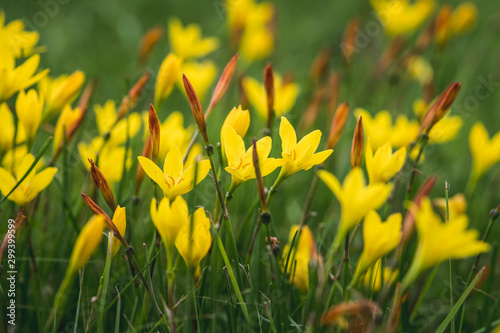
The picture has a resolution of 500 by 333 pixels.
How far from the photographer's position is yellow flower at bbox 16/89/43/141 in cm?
Result: 139

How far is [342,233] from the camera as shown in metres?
1.06

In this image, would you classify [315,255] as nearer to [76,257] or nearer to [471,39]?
[76,257]

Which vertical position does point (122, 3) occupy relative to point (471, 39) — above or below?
above

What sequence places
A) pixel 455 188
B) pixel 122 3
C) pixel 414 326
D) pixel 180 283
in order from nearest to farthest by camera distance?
pixel 414 326
pixel 180 283
pixel 455 188
pixel 122 3

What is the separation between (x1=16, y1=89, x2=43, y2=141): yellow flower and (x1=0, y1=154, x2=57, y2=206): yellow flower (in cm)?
17

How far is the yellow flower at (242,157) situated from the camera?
1.14 metres

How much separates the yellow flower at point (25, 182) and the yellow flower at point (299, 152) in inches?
23.5

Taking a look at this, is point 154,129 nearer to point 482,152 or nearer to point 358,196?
point 358,196

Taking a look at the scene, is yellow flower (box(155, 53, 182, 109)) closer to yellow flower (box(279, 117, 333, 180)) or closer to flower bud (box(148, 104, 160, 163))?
flower bud (box(148, 104, 160, 163))

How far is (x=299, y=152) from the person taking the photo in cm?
118

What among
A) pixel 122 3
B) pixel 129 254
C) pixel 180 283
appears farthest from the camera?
pixel 122 3

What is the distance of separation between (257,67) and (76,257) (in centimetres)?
321

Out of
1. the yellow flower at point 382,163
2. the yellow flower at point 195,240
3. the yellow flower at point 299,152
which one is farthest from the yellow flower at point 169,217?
the yellow flower at point 382,163

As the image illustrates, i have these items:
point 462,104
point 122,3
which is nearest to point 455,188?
point 462,104
